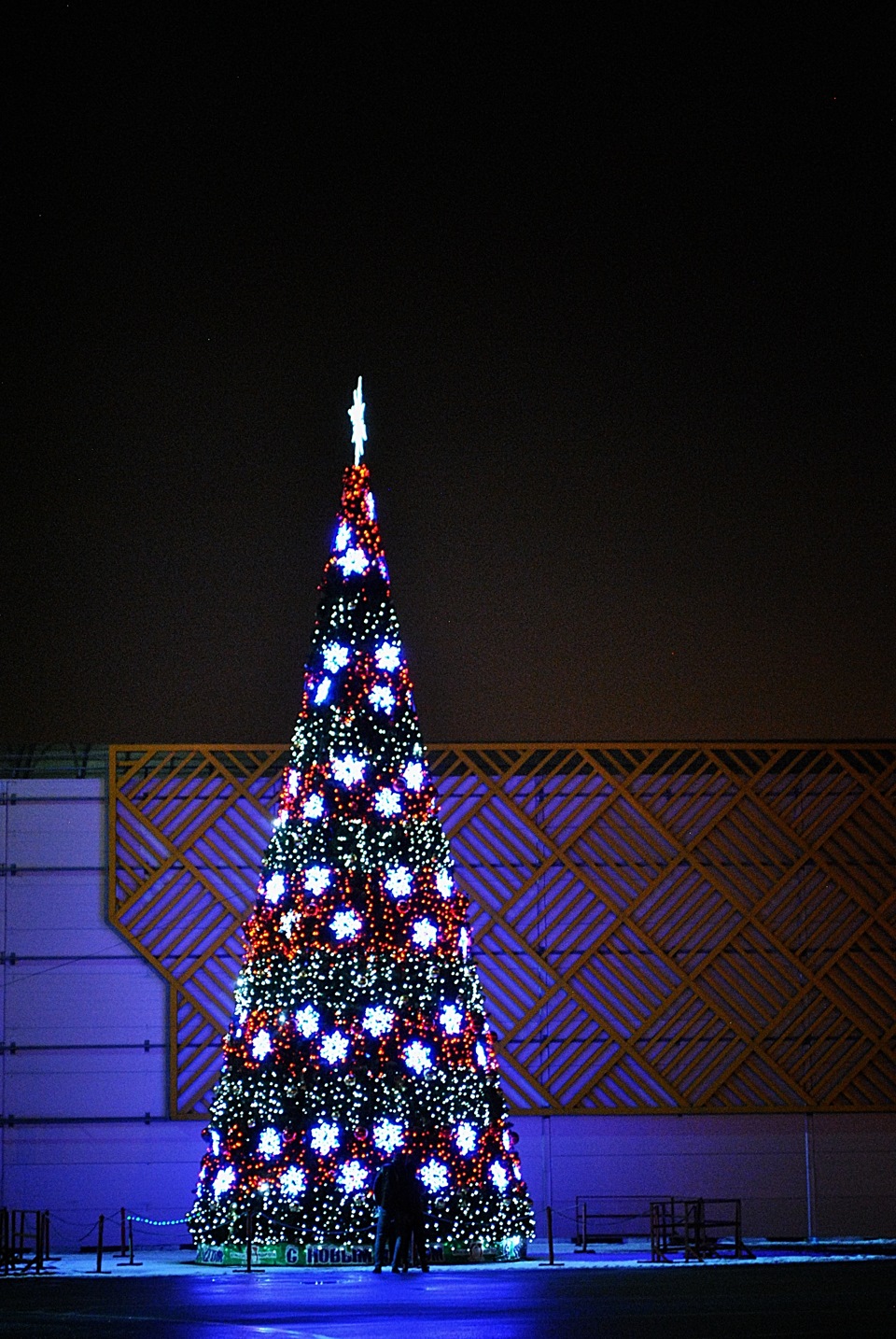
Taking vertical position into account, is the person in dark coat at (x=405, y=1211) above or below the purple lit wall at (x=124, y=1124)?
below

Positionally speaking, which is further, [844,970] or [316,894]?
[844,970]

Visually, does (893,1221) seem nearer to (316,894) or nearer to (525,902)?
(525,902)

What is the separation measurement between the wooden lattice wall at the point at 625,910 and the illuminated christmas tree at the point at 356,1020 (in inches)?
188

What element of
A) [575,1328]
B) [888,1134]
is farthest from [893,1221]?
[575,1328]

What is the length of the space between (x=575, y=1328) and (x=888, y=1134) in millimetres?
11869

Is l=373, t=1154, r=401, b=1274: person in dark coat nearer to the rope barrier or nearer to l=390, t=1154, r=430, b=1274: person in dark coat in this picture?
l=390, t=1154, r=430, b=1274: person in dark coat

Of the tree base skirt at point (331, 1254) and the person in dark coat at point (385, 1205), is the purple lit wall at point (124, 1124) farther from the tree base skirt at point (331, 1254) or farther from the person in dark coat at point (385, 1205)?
the person in dark coat at point (385, 1205)

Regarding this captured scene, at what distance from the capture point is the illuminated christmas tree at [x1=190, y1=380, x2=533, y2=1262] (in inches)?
556

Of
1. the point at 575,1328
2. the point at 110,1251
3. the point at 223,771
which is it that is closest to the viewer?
the point at 575,1328

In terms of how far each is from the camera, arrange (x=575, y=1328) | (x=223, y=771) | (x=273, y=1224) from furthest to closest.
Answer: (x=223, y=771) < (x=273, y=1224) < (x=575, y=1328)

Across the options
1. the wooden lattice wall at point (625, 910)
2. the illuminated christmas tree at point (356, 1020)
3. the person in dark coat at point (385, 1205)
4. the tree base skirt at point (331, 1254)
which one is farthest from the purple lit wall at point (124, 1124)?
the person in dark coat at point (385, 1205)

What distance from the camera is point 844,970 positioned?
19922 millimetres

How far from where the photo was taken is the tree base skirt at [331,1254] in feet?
46.5

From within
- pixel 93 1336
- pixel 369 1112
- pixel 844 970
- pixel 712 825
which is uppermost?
pixel 712 825
